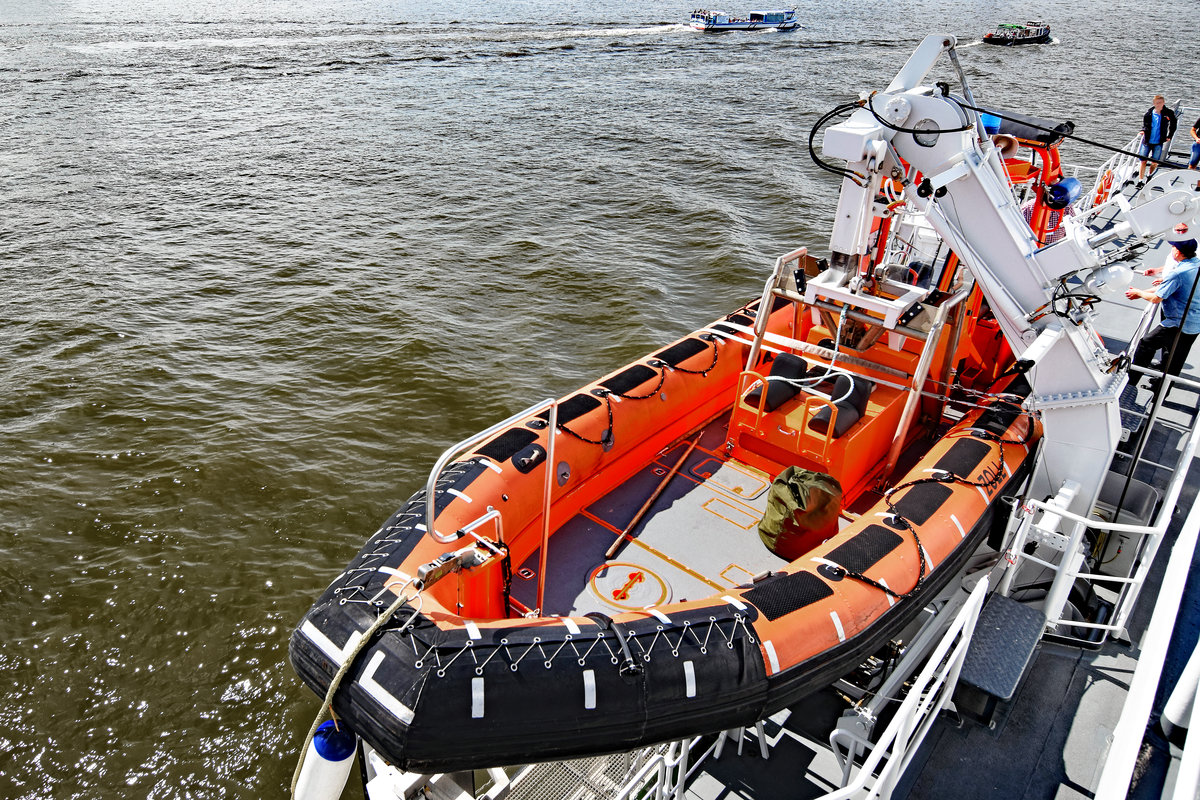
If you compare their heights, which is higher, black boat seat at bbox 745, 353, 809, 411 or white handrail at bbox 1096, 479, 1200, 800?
white handrail at bbox 1096, 479, 1200, 800

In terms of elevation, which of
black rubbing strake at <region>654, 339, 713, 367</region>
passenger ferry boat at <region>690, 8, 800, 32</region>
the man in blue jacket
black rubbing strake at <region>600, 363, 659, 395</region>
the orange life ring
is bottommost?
black rubbing strake at <region>600, 363, 659, 395</region>

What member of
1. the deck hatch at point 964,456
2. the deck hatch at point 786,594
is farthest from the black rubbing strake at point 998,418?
the deck hatch at point 786,594

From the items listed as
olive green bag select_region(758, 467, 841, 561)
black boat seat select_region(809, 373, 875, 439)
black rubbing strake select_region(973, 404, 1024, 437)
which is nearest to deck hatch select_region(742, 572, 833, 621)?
olive green bag select_region(758, 467, 841, 561)

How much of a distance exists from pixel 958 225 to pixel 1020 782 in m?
3.31

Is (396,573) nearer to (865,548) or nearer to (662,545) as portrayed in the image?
(662,545)

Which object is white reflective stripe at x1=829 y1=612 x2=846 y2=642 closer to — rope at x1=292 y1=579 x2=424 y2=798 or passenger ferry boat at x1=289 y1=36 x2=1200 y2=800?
passenger ferry boat at x1=289 y1=36 x2=1200 y2=800

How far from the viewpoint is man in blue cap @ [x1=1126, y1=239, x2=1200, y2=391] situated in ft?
20.4

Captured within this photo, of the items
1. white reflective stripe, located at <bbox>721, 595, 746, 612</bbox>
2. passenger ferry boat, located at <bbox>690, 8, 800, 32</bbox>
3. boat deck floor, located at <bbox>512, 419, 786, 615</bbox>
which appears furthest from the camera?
passenger ferry boat, located at <bbox>690, 8, 800, 32</bbox>

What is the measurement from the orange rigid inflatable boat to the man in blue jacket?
4.47 meters

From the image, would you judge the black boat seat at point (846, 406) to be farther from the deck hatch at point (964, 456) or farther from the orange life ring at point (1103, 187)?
the orange life ring at point (1103, 187)

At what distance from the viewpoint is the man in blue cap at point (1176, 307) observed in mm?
6203

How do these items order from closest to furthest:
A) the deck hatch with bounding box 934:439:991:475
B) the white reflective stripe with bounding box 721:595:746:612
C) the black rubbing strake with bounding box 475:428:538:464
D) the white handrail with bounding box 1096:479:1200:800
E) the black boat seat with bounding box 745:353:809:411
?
the white handrail with bounding box 1096:479:1200:800, the white reflective stripe with bounding box 721:595:746:612, the black rubbing strake with bounding box 475:428:538:464, the deck hatch with bounding box 934:439:991:475, the black boat seat with bounding box 745:353:809:411

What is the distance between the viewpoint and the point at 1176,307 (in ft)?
21.4

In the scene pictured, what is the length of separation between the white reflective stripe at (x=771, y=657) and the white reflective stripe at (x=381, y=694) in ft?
6.01
